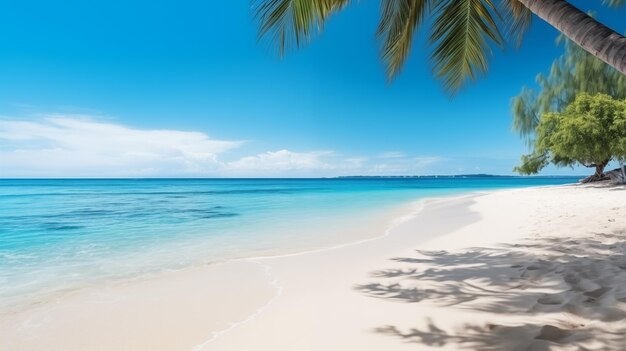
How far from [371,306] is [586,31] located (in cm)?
284

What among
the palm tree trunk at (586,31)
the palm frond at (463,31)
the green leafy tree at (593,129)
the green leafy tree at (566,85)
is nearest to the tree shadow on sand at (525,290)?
the palm tree trunk at (586,31)

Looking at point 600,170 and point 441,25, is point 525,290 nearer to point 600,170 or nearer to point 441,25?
point 441,25

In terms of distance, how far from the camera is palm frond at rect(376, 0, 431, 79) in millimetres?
5059

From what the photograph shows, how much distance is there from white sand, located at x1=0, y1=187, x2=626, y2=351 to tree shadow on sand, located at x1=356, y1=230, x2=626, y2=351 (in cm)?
1

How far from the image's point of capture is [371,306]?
3201 millimetres

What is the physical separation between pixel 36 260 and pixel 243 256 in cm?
400

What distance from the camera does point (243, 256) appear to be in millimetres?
6281

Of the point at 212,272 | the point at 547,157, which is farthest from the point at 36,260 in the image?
the point at 547,157

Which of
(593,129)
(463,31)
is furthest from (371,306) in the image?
(593,129)

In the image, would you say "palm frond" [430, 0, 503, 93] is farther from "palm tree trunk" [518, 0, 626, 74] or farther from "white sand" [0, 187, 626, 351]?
"white sand" [0, 187, 626, 351]

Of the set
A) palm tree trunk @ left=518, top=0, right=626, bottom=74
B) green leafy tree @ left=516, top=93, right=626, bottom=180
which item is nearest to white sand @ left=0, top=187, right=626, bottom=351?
palm tree trunk @ left=518, top=0, right=626, bottom=74

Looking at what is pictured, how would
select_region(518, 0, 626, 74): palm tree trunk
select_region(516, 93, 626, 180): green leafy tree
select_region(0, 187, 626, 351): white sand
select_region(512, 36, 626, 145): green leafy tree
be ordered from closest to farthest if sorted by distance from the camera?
1. select_region(518, 0, 626, 74): palm tree trunk
2. select_region(0, 187, 626, 351): white sand
3. select_region(516, 93, 626, 180): green leafy tree
4. select_region(512, 36, 626, 145): green leafy tree

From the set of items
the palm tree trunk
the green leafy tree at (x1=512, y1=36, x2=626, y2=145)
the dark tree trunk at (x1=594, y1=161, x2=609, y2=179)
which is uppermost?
the green leafy tree at (x1=512, y1=36, x2=626, y2=145)

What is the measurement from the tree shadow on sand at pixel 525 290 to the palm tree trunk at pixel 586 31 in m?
1.75
